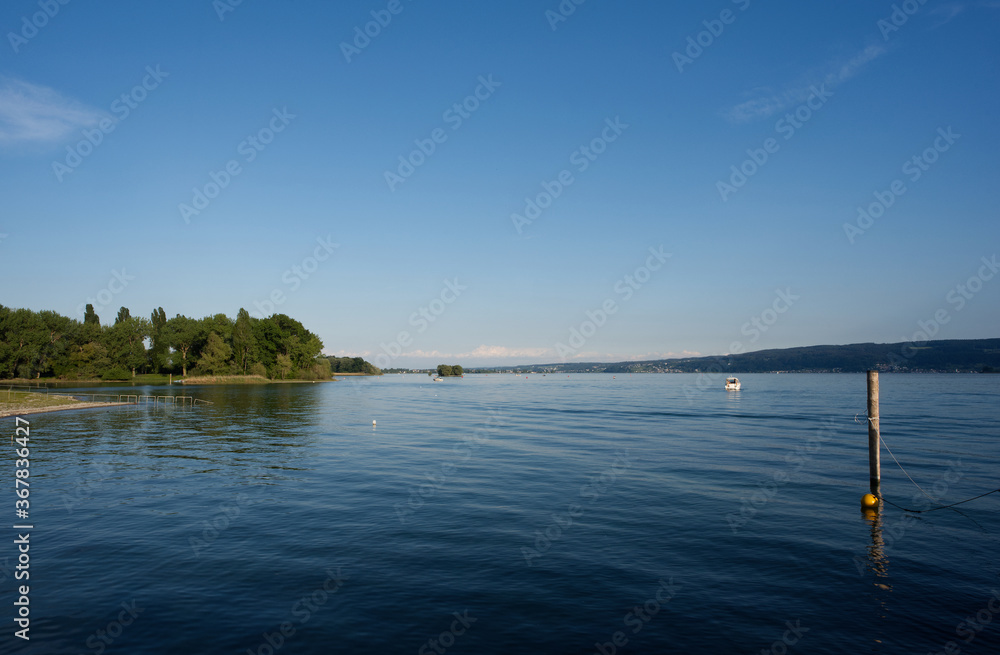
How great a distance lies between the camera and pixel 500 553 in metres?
16.1

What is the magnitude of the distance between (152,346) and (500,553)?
7399 inches

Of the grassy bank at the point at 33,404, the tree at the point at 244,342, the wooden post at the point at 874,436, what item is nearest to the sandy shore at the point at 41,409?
the grassy bank at the point at 33,404

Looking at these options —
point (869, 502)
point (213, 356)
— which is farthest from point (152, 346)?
point (869, 502)

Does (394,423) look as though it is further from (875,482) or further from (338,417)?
(875,482)

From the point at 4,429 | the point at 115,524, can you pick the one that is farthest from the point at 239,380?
the point at 115,524

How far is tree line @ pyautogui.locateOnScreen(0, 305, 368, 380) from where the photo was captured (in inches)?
5340

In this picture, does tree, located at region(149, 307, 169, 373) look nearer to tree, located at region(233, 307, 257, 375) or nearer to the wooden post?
tree, located at region(233, 307, 257, 375)

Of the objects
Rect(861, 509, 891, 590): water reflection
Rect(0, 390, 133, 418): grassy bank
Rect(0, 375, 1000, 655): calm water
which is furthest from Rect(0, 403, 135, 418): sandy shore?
Rect(861, 509, 891, 590): water reflection

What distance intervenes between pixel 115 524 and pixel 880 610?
2256 centimetres

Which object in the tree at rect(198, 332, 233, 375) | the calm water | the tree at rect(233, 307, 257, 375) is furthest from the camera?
the tree at rect(233, 307, 257, 375)

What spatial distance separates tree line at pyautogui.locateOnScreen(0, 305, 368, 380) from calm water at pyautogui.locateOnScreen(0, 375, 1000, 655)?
135 meters

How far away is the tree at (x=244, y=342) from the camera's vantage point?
167375 mm

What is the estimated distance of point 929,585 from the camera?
1393cm

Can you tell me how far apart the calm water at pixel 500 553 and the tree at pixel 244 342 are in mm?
142114
